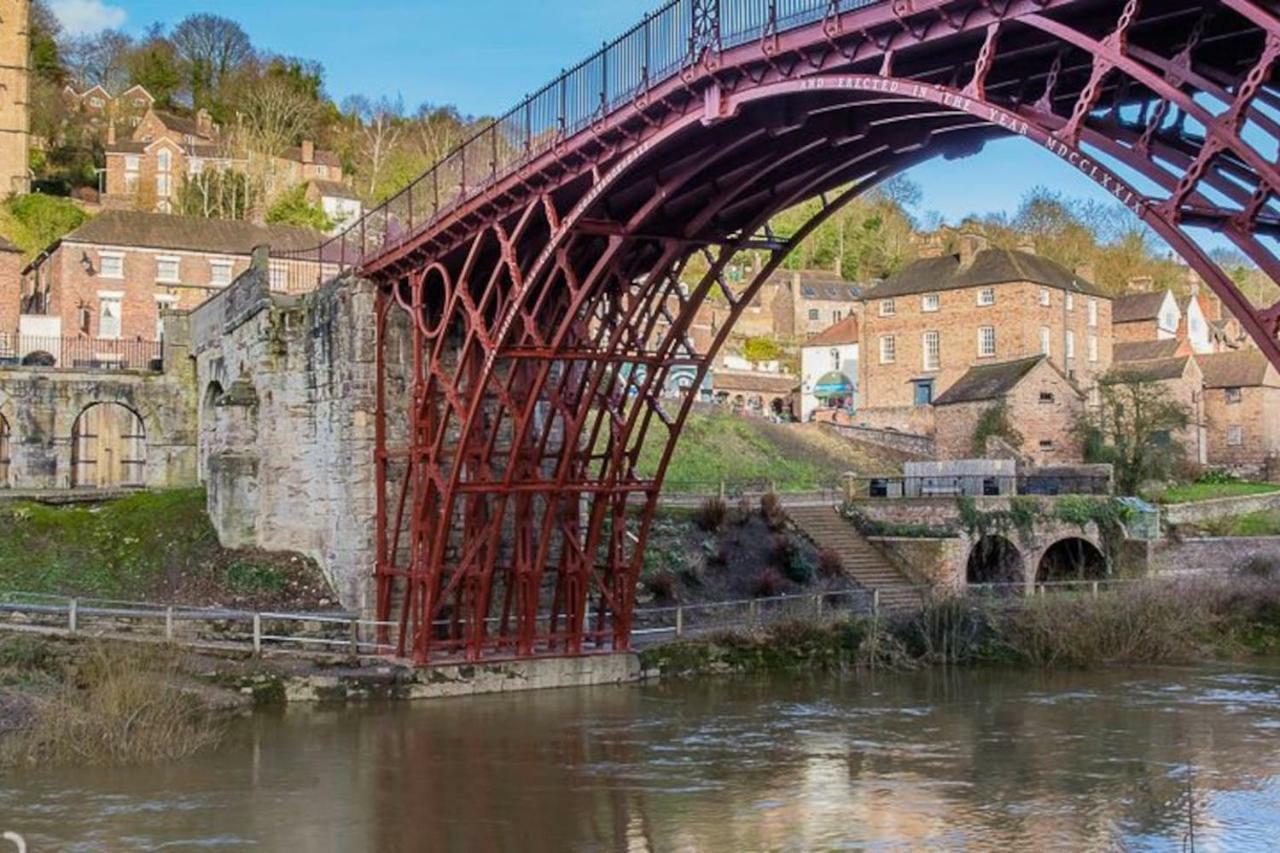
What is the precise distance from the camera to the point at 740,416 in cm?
5094

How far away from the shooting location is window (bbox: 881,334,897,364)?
58147mm

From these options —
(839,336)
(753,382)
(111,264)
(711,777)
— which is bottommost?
(711,777)

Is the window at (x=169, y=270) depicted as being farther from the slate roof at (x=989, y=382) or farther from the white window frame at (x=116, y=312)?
the slate roof at (x=989, y=382)

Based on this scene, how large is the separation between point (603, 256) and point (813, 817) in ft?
28.7

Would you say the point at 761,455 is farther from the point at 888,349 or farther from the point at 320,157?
the point at 320,157

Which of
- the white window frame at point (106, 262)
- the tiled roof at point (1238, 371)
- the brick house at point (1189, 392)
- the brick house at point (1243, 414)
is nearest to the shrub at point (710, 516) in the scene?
the brick house at point (1189, 392)

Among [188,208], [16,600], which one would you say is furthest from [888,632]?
[188,208]

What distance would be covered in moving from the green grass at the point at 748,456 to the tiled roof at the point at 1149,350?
21.6 metres

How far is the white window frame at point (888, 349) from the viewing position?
58.1m

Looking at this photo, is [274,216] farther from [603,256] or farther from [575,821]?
[575,821]

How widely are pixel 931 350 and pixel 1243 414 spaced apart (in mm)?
12485

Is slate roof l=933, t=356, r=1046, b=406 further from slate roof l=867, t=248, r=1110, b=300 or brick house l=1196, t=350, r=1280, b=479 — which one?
brick house l=1196, t=350, r=1280, b=479

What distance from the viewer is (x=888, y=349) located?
5847cm

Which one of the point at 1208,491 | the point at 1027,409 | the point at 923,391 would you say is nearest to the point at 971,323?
the point at 923,391
